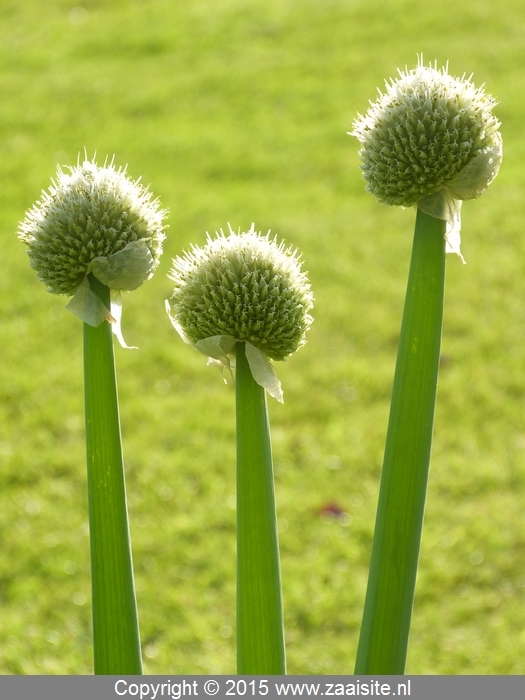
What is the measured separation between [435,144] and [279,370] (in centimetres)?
333

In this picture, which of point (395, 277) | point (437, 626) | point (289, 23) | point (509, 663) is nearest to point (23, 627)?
point (437, 626)

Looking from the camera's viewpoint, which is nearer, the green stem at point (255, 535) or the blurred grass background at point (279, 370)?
the green stem at point (255, 535)

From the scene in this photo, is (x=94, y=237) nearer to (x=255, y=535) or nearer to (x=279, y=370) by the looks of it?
(x=255, y=535)

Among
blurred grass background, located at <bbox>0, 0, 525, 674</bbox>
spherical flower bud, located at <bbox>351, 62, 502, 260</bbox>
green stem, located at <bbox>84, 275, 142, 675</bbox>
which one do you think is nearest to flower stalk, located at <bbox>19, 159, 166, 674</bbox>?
green stem, located at <bbox>84, 275, 142, 675</bbox>

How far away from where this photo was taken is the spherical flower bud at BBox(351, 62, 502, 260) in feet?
2.14

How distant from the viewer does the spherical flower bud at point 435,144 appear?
25.6 inches

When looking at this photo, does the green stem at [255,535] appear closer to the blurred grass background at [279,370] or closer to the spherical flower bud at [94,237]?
the spherical flower bud at [94,237]

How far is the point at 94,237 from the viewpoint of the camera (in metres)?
0.66

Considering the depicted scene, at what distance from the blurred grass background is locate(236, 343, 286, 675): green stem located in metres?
2.05

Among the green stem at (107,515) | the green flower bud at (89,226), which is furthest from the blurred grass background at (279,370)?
the green flower bud at (89,226)

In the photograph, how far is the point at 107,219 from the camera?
66 centimetres

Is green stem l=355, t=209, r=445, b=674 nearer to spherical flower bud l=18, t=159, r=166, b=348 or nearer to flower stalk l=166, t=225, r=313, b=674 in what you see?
flower stalk l=166, t=225, r=313, b=674

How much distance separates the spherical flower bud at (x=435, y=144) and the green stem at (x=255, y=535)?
18cm

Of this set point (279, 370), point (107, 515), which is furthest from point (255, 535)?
point (279, 370)
